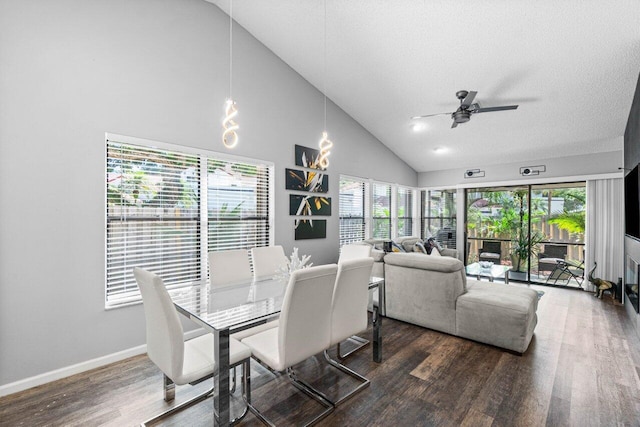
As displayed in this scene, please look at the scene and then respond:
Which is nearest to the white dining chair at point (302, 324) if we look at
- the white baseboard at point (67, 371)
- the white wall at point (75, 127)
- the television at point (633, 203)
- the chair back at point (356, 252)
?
the chair back at point (356, 252)

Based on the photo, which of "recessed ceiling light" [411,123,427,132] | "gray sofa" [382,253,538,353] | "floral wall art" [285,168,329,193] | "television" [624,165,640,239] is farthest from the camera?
"recessed ceiling light" [411,123,427,132]

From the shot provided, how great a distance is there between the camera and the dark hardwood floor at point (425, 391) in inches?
77.8

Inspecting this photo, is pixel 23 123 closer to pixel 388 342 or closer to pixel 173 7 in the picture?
pixel 173 7

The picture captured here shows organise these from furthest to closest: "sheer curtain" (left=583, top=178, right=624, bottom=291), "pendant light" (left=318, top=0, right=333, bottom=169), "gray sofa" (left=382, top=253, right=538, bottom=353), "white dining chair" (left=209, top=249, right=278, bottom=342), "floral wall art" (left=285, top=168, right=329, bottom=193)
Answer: "sheer curtain" (left=583, top=178, right=624, bottom=291), "floral wall art" (left=285, top=168, right=329, bottom=193), "pendant light" (left=318, top=0, right=333, bottom=169), "gray sofa" (left=382, top=253, right=538, bottom=353), "white dining chair" (left=209, top=249, right=278, bottom=342)

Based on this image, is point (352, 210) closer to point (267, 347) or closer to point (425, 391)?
point (425, 391)

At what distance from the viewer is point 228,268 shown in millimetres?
2863

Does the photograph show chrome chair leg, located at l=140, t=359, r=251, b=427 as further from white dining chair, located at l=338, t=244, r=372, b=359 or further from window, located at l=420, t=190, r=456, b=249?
window, located at l=420, t=190, r=456, b=249

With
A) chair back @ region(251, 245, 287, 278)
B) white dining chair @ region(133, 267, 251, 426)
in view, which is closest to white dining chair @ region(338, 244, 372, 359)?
chair back @ region(251, 245, 287, 278)

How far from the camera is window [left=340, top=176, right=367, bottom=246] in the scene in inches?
211

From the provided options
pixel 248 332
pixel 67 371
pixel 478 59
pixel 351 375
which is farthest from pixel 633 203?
pixel 67 371

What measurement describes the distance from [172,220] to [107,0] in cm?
215

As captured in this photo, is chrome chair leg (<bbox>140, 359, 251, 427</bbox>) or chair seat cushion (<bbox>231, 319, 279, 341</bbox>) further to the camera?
chair seat cushion (<bbox>231, 319, 279, 341</bbox>)

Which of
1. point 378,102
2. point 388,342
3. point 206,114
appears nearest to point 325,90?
point 378,102

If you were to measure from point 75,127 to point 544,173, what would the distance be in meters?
7.30
